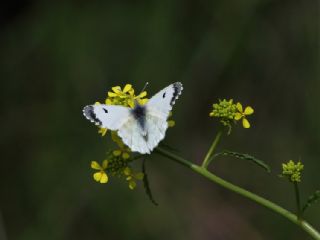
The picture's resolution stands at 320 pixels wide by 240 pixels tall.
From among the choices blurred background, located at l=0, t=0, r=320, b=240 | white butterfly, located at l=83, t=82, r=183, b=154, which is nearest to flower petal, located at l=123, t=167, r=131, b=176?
white butterfly, located at l=83, t=82, r=183, b=154

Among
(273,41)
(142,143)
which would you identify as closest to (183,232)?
(273,41)

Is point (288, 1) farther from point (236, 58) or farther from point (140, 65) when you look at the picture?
point (140, 65)

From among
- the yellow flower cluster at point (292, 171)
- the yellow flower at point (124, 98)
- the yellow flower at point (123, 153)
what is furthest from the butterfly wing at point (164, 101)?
the yellow flower cluster at point (292, 171)

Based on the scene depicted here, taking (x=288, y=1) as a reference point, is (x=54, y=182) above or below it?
below

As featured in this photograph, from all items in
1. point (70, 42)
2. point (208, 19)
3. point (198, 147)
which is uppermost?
point (208, 19)

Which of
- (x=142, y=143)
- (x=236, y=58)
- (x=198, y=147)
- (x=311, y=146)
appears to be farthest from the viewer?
(x=198, y=147)

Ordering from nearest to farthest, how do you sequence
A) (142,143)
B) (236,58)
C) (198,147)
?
(142,143)
(236,58)
(198,147)

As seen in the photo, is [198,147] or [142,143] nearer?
[142,143]

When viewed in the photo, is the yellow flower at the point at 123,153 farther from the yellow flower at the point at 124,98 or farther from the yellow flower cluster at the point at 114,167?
the yellow flower at the point at 124,98
